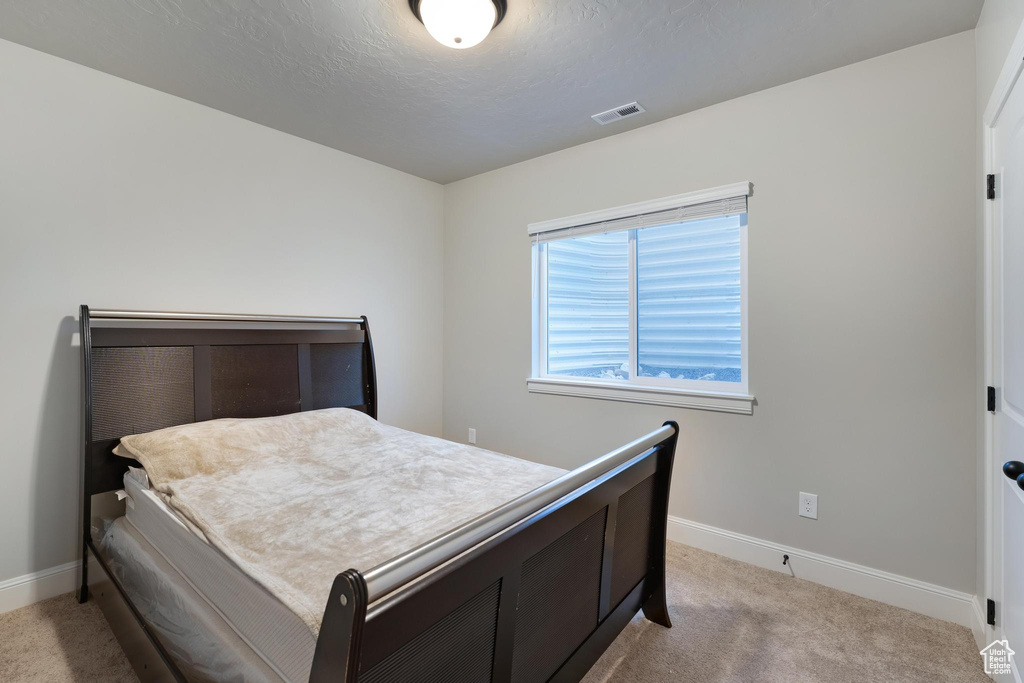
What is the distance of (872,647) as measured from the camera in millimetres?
1812

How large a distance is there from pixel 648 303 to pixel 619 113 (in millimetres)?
1127

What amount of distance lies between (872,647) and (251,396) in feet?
10.3

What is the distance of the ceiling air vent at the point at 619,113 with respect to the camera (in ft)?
8.49

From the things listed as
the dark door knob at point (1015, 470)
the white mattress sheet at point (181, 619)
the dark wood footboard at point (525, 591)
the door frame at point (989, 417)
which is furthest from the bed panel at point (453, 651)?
the door frame at point (989, 417)

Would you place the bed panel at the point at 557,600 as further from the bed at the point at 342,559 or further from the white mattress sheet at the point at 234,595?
the white mattress sheet at the point at 234,595

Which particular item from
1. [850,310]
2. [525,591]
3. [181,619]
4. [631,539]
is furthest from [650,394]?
[181,619]

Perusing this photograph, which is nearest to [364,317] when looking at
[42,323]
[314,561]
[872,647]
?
[42,323]

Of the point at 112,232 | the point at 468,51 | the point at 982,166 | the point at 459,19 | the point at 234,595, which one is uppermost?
the point at 468,51

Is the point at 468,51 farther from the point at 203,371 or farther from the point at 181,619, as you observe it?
the point at 181,619

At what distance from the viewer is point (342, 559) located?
4.12 ft

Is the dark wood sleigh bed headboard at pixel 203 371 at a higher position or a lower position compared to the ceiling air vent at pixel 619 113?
lower

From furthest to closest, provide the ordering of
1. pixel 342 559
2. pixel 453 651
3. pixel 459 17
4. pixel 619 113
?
pixel 619 113, pixel 459 17, pixel 342 559, pixel 453 651

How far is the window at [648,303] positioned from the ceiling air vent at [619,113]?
516 millimetres

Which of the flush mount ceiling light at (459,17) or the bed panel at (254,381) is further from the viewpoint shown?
the bed panel at (254,381)
